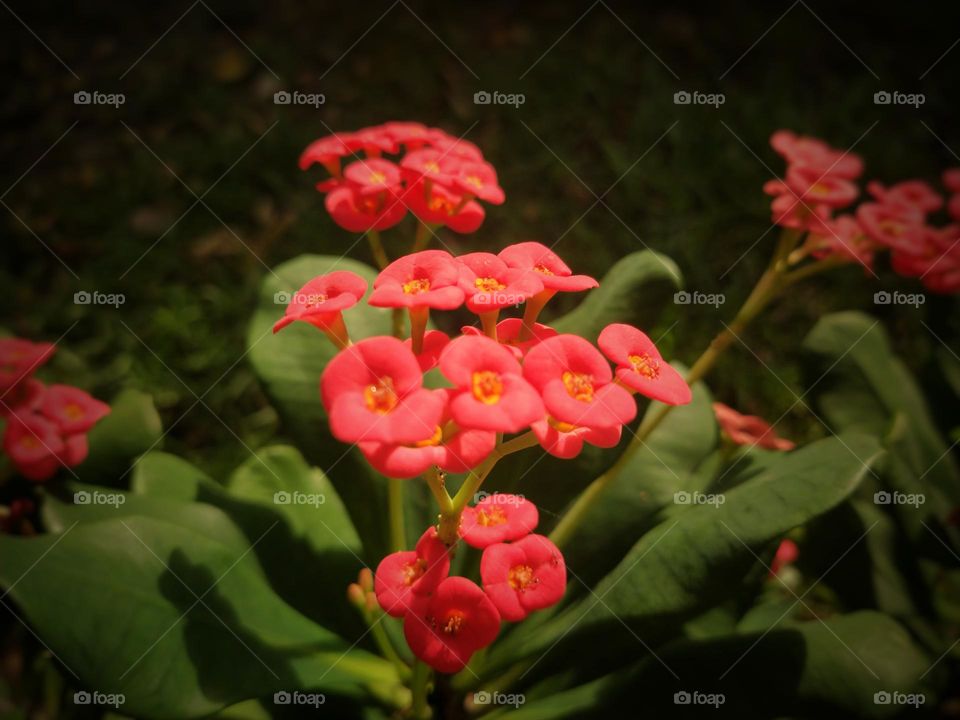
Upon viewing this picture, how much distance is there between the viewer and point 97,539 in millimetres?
1014

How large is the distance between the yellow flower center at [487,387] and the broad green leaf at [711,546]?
42 centimetres

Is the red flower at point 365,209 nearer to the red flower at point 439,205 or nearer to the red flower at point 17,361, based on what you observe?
the red flower at point 439,205

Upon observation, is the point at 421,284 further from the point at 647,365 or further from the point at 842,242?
the point at 842,242

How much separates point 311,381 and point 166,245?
1.36 metres

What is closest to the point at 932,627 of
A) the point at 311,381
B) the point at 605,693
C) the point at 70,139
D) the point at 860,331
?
the point at 860,331

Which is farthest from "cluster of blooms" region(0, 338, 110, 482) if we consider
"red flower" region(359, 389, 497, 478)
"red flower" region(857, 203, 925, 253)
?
"red flower" region(857, 203, 925, 253)

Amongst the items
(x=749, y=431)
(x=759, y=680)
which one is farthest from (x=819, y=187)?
(x=759, y=680)

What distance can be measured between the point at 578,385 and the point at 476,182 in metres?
0.49

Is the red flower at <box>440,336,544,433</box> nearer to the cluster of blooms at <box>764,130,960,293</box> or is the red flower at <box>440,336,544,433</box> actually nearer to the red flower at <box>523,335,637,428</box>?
the red flower at <box>523,335,637,428</box>

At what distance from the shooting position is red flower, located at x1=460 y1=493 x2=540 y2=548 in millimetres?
875

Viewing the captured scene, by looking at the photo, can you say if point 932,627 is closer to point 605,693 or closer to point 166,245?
point 605,693

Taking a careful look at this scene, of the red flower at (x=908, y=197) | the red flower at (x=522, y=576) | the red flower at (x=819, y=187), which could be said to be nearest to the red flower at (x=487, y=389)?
the red flower at (x=522, y=576)

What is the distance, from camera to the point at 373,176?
115 cm

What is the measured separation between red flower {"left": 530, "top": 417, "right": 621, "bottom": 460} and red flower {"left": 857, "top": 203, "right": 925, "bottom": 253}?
2.35 feet
